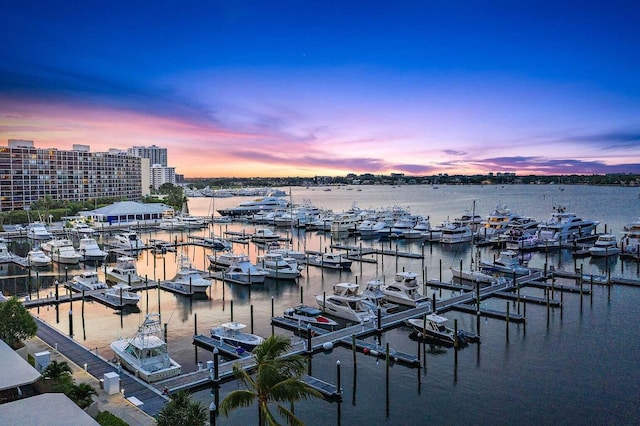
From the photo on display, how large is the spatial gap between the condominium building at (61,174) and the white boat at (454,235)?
103m

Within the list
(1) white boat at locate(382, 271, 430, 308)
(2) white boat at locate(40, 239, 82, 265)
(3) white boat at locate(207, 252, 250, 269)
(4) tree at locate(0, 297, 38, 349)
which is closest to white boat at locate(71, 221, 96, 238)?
(2) white boat at locate(40, 239, 82, 265)

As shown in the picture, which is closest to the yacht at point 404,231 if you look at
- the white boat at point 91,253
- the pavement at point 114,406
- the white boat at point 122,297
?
the white boat at point 91,253

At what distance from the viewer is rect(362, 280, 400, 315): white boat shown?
36.4 m

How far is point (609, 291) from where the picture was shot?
140 ft

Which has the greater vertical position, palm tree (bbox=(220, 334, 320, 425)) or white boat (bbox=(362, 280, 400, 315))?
palm tree (bbox=(220, 334, 320, 425))

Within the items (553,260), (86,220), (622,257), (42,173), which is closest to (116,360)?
(553,260)

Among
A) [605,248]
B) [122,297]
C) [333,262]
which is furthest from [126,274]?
[605,248]

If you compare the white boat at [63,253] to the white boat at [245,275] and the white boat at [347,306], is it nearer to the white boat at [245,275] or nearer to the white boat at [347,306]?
the white boat at [245,275]

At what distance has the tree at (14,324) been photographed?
2392cm

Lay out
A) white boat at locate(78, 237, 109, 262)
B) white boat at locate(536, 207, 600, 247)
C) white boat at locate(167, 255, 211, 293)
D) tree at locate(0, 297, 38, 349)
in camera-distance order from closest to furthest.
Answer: tree at locate(0, 297, 38, 349)
white boat at locate(167, 255, 211, 293)
white boat at locate(78, 237, 109, 262)
white boat at locate(536, 207, 600, 247)

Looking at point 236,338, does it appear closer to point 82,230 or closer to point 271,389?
point 271,389

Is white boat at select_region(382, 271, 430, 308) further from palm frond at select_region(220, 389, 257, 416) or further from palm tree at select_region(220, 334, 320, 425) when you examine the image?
palm frond at select_region(220, 389, 257, 416)

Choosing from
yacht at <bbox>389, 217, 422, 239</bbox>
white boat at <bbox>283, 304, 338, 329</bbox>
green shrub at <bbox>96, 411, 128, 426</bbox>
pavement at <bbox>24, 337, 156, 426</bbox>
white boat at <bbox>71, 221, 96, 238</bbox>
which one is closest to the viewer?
green shrub at <bbox>96, 411, 128, 426</bbox>

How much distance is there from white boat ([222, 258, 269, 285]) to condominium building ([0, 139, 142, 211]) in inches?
4115
